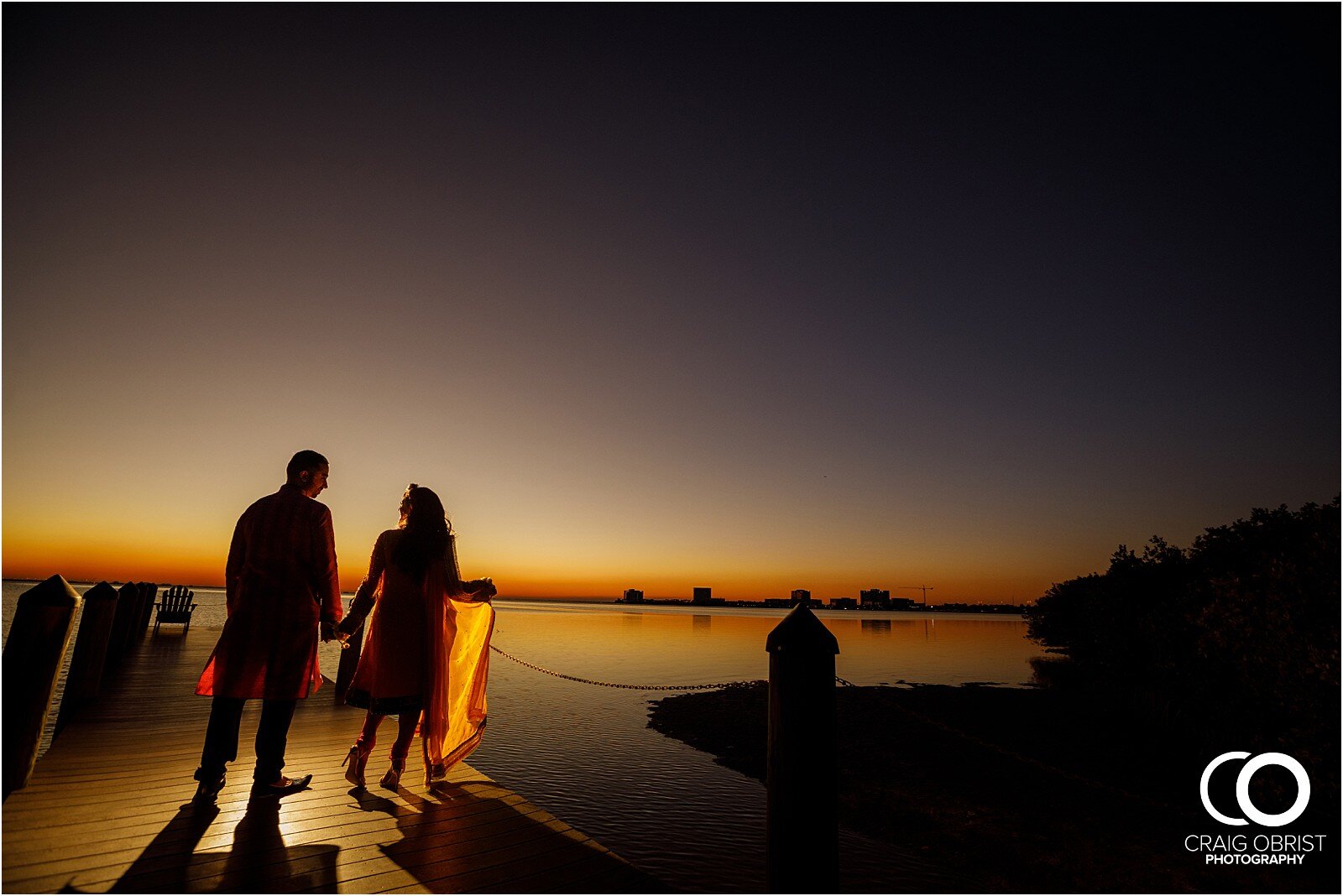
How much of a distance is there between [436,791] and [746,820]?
401 centimetres

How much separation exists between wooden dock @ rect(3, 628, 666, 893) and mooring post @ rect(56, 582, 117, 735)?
6.50 ft

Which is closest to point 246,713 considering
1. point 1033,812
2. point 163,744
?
point 163,744

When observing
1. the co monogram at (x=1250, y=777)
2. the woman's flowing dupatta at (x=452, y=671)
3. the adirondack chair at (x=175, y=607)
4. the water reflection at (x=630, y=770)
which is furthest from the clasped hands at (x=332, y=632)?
the adirondack chair at (x=175, y=607)

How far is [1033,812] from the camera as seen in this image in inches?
336

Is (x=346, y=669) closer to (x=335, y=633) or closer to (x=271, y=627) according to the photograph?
(x=335, y=633)

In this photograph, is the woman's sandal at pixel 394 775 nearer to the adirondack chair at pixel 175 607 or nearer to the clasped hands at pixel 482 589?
the clasped hands at pixel 482 589

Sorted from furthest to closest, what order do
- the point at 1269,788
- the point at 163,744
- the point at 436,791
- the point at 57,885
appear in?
the point at 1269,788
the point at 163,744
the point at 436,791
the point at 57,885

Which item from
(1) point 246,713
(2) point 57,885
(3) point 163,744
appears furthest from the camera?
(1) point 246,713

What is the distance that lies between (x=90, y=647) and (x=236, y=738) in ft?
15.9

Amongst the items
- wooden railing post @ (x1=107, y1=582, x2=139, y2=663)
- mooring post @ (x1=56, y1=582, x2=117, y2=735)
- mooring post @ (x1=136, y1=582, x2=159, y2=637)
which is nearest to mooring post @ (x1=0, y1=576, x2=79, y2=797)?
mooring post @ (x1=56, y1=582, x2=117, y2=735)

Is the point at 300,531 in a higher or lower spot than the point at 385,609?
higher

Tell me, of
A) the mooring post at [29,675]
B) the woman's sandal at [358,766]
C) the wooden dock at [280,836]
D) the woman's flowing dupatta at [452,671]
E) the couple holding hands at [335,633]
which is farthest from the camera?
the woman's flowing dupatta at [452,671]

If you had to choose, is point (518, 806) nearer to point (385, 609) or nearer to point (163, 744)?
point (385, 609)

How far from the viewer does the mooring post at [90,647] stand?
7.09 meters
